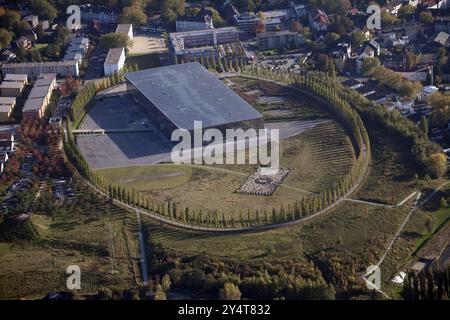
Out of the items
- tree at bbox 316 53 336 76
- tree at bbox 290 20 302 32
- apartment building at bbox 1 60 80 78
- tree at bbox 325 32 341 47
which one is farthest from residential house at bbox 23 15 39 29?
tree at bbox 316 53 336 76

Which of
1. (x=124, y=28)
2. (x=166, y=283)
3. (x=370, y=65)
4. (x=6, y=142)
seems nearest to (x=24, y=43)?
(x=124, y=28)

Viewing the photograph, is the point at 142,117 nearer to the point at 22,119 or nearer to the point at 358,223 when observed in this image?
the point at 22,119

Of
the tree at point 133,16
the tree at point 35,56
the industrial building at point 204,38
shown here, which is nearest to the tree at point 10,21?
the tree at point 35,56

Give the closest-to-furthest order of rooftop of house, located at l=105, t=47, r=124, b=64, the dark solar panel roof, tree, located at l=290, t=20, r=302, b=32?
the dark solar panel roof → rooftop of house, located at l=105, t=47, r=124, b=64 → tree, located at l=290, t=20, r=302, b=32

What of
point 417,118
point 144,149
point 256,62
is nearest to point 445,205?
point 417,118

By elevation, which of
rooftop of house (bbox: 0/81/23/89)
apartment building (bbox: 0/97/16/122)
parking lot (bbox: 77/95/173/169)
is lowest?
parking lot (bbox: 77/95/173/169)

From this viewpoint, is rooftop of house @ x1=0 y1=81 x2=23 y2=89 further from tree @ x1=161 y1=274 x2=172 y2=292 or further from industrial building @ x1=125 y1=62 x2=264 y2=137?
tree @ x1=161 y1=274 x2=172 y2=292
